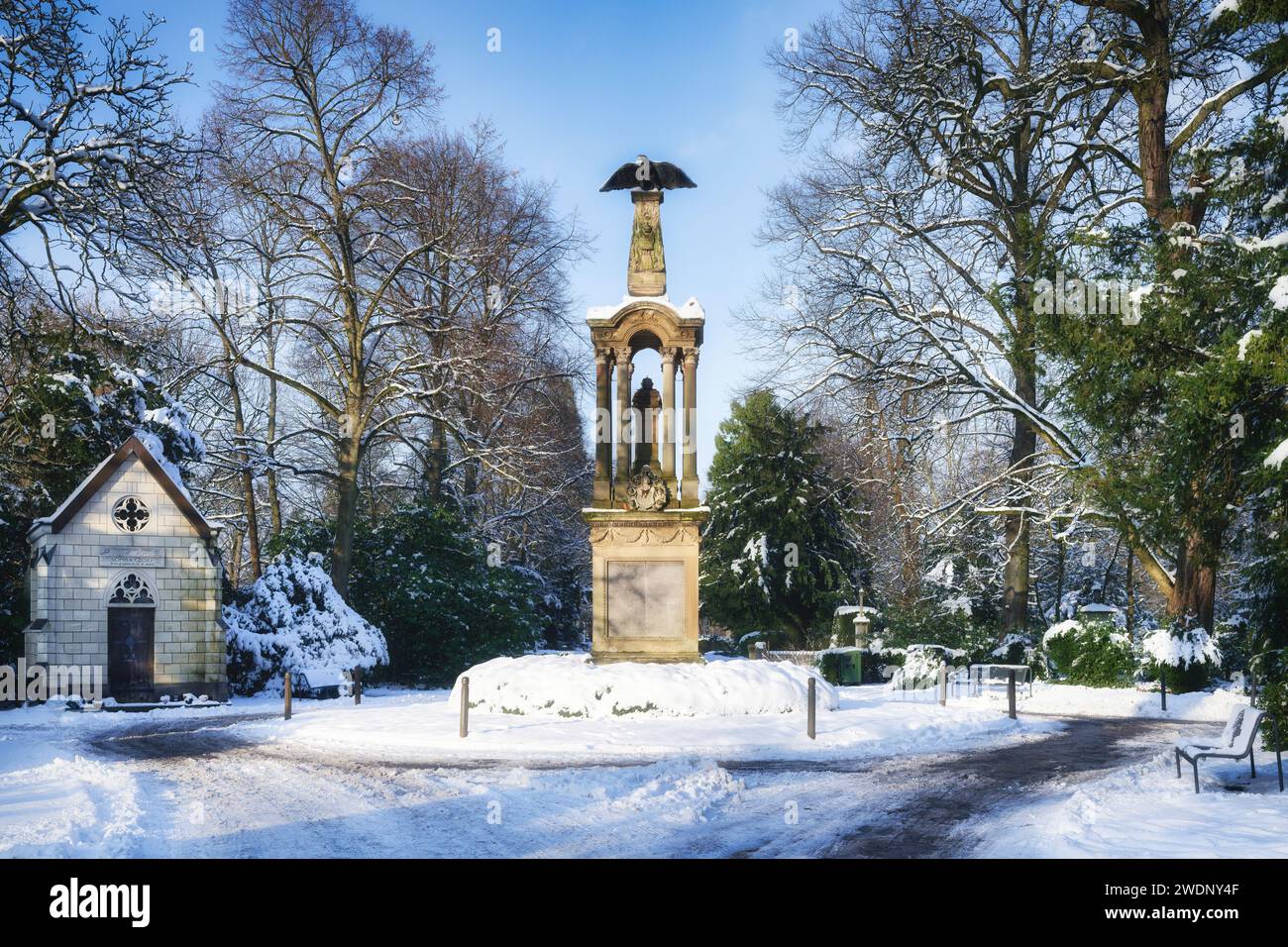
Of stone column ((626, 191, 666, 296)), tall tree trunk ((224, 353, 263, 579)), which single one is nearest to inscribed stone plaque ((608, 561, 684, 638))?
stone column ((626, 191, 666, 296))

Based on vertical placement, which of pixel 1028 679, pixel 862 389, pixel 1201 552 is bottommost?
pixel 1028 679

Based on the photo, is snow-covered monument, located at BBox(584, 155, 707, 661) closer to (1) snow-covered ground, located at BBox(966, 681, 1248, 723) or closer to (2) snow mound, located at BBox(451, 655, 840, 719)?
(2) snow mound, located at BBox(451, 655, 840, 719)

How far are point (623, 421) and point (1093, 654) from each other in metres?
14.1

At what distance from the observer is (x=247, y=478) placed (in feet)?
121

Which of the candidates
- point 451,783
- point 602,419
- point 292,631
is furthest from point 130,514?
point 451,783

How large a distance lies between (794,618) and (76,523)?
2719cm

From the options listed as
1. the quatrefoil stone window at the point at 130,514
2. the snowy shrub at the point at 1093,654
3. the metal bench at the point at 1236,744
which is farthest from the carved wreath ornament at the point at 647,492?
the snowy shrub at the point at 1093,654

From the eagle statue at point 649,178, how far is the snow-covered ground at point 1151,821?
14825mm

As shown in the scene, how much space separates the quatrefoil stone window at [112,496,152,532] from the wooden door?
74.6 inches

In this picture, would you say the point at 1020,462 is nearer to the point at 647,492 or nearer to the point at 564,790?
the point at 647,492

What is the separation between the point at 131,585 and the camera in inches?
1061

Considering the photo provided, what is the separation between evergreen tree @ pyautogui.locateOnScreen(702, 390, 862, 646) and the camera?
147ft

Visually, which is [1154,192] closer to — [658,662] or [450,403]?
[658,662]
